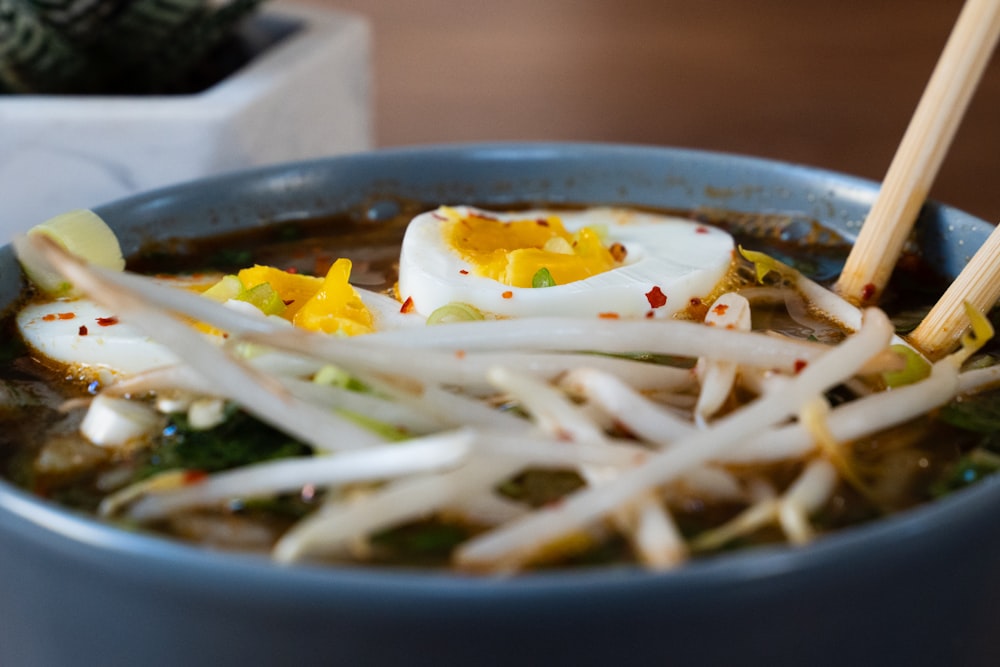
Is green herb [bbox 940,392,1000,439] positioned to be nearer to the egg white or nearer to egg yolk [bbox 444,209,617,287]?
egg yolk [bbox 444,209,617,287]

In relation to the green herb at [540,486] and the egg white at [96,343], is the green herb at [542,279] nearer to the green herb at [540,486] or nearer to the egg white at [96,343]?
the egg white at [96,343]

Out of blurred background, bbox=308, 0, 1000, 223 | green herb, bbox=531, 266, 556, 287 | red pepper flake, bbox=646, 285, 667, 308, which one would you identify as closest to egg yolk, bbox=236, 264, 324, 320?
green herb, bbox=531, 266, 556, 287

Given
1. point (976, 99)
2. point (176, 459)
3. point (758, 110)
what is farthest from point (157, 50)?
point (976, 99)

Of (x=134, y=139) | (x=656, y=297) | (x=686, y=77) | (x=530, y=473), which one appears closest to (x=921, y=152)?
(x=656, y=297)

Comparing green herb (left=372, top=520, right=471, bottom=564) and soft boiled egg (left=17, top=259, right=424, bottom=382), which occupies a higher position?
green herb (left=372, top=520, right=471, bottom=564)

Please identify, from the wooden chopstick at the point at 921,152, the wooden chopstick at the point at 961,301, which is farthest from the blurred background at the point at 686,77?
the wooden chopstick at the point at 961,301

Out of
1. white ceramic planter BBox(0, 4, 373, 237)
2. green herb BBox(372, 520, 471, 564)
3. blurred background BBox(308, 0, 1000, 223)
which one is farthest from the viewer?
blurred background BBox(308, 0, 1000, 223)

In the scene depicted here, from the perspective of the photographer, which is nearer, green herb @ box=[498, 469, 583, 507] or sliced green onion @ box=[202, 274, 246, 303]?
green herb @ box=[498, 469, 583, 507]
